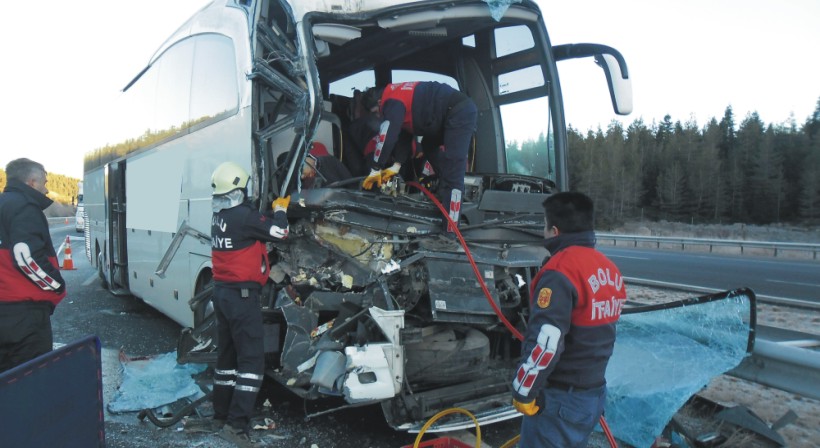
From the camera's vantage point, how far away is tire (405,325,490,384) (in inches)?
155

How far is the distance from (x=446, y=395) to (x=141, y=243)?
521 centimetres

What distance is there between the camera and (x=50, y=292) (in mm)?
3789

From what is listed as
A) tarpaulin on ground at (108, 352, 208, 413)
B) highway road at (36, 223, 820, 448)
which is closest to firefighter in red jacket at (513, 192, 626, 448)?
highway road at (36, 223, 820, 448)

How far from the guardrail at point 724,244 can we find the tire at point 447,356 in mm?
17281

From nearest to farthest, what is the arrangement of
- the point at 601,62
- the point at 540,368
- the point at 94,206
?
the point at 540,368, the point at 601,62, the point at 94,206

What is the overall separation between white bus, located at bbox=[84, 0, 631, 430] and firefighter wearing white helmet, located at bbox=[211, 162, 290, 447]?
185 millimetres

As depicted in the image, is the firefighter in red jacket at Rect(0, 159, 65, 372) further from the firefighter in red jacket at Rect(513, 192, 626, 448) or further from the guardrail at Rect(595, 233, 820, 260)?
the guardrail at Rect(595, 233, 820, 260)

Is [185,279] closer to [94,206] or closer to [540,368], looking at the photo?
[540,368]

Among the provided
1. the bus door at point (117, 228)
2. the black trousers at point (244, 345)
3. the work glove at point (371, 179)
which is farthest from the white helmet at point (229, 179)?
the bus door at point (117, 228)

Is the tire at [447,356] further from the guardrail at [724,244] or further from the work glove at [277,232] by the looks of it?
the guardrail at [724,244]

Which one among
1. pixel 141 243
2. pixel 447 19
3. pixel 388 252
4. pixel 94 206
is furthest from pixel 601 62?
pixel 94 206

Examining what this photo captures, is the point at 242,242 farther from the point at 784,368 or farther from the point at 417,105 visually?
the point at 784,368

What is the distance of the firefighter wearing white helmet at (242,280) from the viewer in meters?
3.94

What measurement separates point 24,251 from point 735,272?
15310 mm
